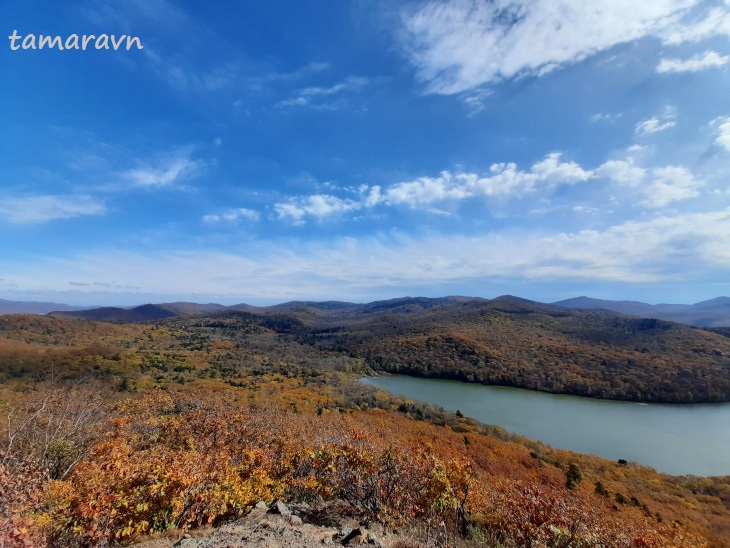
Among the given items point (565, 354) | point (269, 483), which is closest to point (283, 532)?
point (269, 483)

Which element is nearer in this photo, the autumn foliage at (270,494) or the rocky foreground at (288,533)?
the autumn foliage at (270,494)

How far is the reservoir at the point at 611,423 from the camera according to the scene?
39.1 metres

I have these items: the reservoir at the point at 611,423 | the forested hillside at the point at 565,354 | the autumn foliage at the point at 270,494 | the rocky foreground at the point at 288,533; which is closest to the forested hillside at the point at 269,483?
the autumn foliage at the point at 270,494

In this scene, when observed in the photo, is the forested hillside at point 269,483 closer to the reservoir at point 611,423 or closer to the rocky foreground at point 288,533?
the rocky foreground at point 288,533

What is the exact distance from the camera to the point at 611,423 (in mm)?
49875

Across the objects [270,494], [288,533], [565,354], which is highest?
[288,533]

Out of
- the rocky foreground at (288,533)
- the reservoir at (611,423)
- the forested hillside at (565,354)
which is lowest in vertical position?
the reservoir at (611,423)

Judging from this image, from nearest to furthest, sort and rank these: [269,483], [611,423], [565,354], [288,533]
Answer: [288,533], [269,483], [611,423], [565,354]

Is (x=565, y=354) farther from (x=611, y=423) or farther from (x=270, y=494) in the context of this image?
(x=270, y=494)

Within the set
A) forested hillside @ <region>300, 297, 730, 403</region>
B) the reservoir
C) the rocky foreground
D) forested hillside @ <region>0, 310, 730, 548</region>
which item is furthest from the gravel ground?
forested hillside @ <region>300, 297, 730, 403</region>

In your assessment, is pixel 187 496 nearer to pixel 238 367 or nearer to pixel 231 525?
pixel 231 525

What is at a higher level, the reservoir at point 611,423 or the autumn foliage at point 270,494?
the autumn foliage at point 270,494

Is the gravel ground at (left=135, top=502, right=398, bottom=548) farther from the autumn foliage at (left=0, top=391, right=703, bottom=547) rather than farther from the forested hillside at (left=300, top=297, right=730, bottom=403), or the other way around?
the forested hillside at (left=300, top=297, right=730, bottom=403)

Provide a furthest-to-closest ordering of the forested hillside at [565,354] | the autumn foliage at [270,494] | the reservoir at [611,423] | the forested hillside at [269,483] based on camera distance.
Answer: the forested hillside at [565,354]
the reservoir at [611,423]
the forested hillside at [269,483]
the autumn foliage at [270,494]
